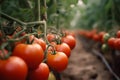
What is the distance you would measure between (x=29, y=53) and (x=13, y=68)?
0.11 meters

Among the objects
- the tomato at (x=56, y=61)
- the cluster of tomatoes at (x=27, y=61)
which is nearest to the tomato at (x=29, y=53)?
the cluster of tomatoes at (x=27, y=61)

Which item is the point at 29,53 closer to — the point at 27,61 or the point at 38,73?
the point at 27,61

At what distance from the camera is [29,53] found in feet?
3.67

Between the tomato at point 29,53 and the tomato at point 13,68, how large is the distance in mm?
60

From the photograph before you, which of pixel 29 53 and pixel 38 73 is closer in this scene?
pixel 29 53

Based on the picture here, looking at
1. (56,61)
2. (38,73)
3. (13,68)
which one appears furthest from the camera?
(56,61)

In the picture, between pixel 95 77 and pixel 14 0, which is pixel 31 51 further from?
pixel 95 77

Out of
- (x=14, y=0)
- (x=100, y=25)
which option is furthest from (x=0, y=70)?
(x=100, y=25)

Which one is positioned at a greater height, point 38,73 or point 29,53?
point 29,53

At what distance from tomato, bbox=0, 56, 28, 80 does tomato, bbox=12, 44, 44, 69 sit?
0.20ft

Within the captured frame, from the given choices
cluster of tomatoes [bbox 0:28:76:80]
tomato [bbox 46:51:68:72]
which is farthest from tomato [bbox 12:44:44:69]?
tomato [bbox 46:51:68:72]

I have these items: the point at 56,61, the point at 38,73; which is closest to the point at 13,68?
the point at 38,73

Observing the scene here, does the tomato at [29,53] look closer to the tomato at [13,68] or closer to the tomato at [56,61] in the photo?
the tomato at [13,68]

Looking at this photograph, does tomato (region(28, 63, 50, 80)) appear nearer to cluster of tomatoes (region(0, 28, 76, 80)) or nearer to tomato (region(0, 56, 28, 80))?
cluster of tomatoes (region(0, 28, 76, 80))
